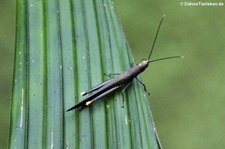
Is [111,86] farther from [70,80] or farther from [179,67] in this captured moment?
[179,67]

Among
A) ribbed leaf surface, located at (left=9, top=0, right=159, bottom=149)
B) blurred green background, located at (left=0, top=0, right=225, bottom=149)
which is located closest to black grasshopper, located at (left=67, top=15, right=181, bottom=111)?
ribbed leaf surface, located at (left=9, top=0, right=159, bottom=149)

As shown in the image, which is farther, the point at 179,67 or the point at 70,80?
the point at 179,67

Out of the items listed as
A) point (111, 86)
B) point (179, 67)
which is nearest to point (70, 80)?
point (111, 86)

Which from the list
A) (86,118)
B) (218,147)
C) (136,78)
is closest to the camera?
(86,118)

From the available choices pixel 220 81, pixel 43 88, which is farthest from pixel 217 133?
pixel 43 88

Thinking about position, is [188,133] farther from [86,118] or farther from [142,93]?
[86,118]

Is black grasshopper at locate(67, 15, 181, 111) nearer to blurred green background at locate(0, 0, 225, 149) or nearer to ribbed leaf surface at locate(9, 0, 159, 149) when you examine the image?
ribbed leaf surface at locate(9, 0, 159, 149)

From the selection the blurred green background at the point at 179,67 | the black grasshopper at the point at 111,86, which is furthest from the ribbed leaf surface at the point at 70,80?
the blurred green background at the point at 179,67
